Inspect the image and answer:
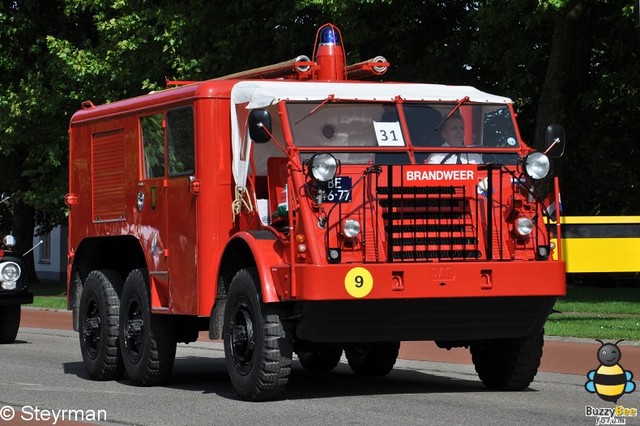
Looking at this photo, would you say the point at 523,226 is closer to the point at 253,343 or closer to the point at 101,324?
the point at 253,343

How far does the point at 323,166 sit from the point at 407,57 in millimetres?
21473

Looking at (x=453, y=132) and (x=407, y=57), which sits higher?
(x=407, y=57)

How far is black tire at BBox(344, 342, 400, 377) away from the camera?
1500 cm

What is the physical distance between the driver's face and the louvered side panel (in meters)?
3.62

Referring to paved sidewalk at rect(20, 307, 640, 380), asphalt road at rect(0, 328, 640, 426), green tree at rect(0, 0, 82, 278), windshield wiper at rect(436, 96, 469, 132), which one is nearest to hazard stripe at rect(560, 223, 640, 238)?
paved sidewalk at rect(20, 307, 640, 380)

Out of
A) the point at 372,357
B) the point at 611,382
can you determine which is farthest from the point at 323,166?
the point at 372,357

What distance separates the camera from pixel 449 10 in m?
33.4

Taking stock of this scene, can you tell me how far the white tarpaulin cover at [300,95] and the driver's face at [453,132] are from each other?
209mm

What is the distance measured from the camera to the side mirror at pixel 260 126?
1196 centimetres

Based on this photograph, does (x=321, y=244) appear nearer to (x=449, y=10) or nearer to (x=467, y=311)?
(x=467, y=311)

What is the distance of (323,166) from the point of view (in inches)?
458

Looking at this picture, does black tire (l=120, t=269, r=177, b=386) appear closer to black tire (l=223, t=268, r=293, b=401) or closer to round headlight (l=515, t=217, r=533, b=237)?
black tire (l=223, t=268, r=293, b=401)

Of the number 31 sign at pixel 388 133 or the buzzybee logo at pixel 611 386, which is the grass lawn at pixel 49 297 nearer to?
the number 31 sign at pixel 388 133

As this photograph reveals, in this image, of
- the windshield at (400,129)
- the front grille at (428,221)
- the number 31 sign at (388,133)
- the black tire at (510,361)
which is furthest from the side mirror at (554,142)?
the black tire at (510,361)
